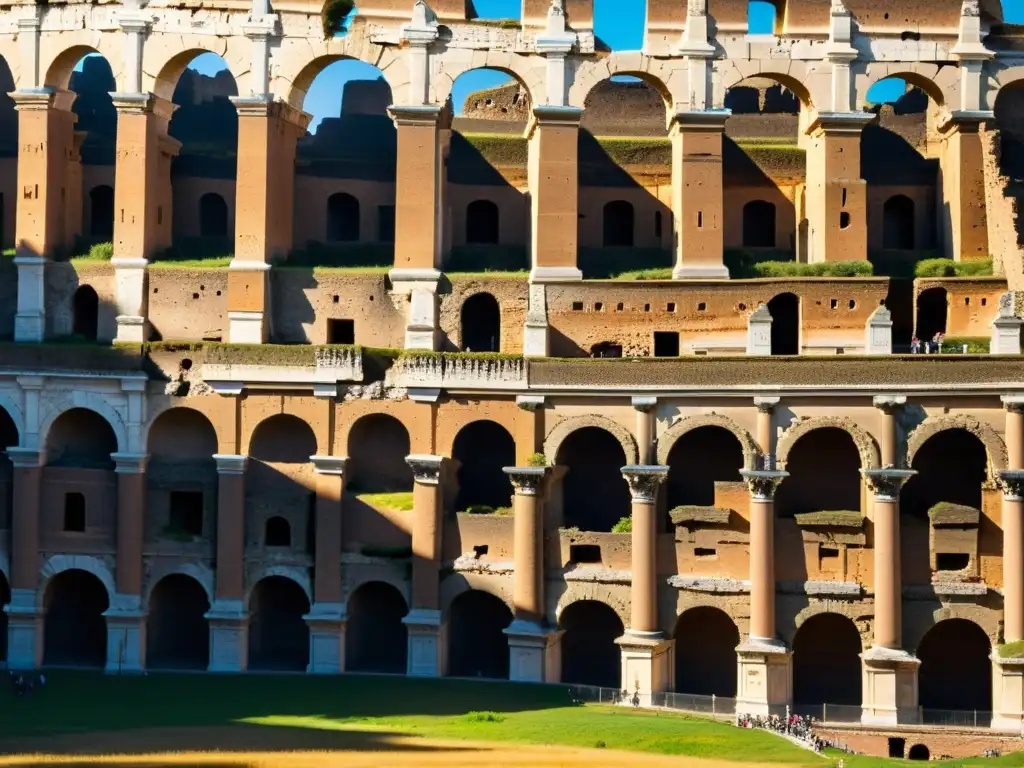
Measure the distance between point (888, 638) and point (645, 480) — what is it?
22.6ft

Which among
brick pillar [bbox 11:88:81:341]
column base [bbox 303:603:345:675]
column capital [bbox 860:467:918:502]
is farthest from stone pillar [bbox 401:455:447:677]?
brick pillar [bbox 11:88:81:341]

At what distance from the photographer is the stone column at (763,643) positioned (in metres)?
47.1

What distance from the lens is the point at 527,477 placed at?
4869 cm

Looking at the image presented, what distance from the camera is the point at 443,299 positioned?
53.2 metres

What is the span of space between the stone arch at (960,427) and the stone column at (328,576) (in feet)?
46.0

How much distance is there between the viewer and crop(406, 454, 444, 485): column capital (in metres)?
49.2

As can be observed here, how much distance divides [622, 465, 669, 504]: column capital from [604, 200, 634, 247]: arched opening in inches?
470

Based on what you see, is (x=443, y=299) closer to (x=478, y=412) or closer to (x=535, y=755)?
(x=478, y=412)

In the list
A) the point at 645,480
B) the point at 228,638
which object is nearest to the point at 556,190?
the point at 645,480

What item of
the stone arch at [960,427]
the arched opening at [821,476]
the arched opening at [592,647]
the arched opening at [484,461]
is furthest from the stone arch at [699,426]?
the arched opening at [484,461]

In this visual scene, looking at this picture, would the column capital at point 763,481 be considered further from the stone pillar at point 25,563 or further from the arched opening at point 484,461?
the stone pillar at point 25,563

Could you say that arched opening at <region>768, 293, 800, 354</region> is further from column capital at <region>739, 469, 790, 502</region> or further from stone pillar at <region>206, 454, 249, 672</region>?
stone pillar at <region>206, 454, 249, 672</region>

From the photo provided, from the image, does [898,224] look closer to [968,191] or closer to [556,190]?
[968,191]

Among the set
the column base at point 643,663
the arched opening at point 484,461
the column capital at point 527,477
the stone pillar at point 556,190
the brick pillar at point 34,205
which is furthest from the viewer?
the brick pillar at point 34,205
